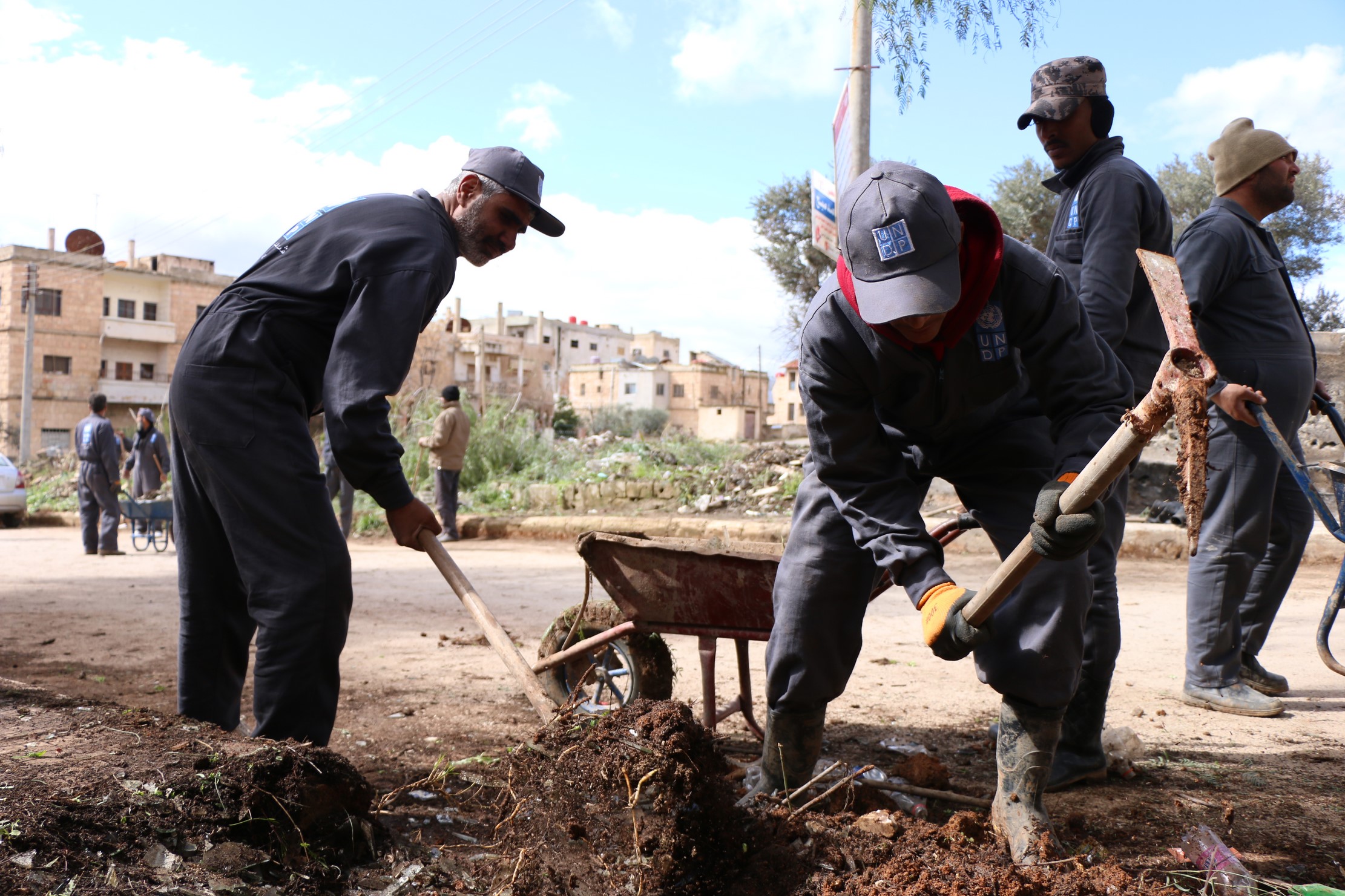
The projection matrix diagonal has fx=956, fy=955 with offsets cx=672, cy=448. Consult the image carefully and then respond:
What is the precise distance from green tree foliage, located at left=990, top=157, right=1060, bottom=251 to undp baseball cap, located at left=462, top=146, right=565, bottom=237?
17529 millimetres

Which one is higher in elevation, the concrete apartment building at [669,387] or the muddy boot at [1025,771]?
the concrete apartment building at [669,387]

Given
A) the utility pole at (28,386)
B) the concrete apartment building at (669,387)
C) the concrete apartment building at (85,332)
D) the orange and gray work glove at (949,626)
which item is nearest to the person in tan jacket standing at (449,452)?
the orange and gray work glove at (949,626)

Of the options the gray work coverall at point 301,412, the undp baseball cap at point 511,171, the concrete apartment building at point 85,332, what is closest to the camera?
the gray work coverall at point 301,412

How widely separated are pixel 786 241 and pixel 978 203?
22.3 metres

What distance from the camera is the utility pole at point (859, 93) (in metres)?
8.03

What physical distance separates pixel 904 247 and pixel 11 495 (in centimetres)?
1839

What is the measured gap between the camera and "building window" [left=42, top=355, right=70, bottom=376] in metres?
46.1

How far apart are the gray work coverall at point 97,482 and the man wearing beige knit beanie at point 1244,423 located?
11.0 meters

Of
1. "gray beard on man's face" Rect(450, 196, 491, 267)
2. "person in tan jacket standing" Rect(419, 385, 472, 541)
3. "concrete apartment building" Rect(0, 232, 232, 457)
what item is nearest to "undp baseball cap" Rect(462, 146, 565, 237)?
"gray beard on man's face" Rect(450, 196, 491, 267)

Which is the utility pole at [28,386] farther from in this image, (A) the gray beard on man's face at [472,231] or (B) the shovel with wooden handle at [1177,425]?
(B) the shovel with wooden handle at [1177,425]

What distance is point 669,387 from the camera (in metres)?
72.7

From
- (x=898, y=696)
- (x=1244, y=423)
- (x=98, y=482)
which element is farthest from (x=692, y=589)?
(x=98, y=482)

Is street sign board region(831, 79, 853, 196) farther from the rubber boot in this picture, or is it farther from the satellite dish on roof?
the satellite dish on roof

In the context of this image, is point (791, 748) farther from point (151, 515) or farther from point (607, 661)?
point (151, 515)
